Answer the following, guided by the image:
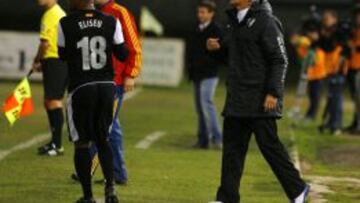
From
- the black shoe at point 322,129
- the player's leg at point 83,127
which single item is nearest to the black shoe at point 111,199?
the player's leg at point 83,127

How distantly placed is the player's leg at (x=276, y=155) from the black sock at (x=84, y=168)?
146 centimetres

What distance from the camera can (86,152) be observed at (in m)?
8.30

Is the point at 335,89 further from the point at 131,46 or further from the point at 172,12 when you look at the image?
the point at 172,12

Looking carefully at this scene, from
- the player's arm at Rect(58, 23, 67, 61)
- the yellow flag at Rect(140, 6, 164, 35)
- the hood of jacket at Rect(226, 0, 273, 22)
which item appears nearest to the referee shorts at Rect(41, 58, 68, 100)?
the player's arm at Rect(58, 23, 67, 61)

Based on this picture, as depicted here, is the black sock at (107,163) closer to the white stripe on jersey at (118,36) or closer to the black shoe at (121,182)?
the white stripe on jersey at (118,36)

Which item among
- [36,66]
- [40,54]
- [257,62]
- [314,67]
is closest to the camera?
[257,62]

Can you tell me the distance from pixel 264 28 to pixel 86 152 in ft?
6.08

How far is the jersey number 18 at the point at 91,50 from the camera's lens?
822 centimetres

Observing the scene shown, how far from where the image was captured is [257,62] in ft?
26.5

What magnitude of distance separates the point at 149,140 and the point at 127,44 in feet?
16.5

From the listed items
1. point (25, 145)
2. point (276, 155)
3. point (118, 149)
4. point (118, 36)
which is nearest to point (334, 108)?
point (25, 145)

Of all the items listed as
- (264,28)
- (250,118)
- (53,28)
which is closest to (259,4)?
(264,28)

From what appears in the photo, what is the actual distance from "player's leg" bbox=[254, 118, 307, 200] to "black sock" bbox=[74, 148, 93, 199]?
4.80ft

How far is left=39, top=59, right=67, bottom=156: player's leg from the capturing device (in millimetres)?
11789
